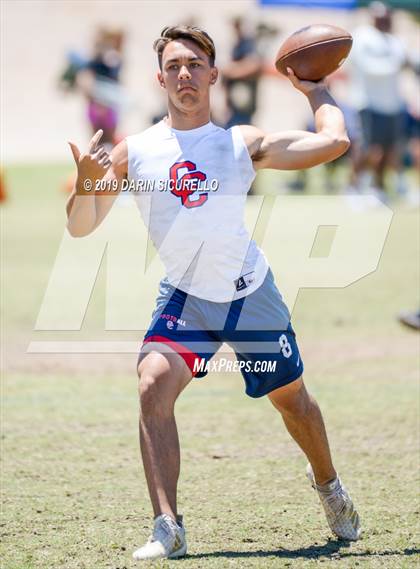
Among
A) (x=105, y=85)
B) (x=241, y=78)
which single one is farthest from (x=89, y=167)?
(x=105, y=85)

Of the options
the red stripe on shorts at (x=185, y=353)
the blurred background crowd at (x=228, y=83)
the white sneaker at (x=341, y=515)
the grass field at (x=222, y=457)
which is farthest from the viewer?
the blurred background crowd at (x=228, y=83)

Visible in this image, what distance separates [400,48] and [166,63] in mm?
12686

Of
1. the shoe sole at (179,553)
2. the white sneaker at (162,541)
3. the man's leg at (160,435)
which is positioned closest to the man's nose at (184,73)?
the man's leg at (160,435)

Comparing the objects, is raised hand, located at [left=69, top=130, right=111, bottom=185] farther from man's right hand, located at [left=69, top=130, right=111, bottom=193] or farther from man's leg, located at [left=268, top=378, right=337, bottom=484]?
man's leg, located at [left=268, top=378, right=337, bottom=484]

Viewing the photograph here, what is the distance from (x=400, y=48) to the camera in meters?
17.2

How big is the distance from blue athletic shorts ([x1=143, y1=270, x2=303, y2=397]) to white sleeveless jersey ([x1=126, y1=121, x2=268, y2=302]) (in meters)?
0.06

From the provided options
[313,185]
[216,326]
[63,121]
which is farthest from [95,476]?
[63,121]

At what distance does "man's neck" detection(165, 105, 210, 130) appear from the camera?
5.08 metres

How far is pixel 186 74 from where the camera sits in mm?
5008

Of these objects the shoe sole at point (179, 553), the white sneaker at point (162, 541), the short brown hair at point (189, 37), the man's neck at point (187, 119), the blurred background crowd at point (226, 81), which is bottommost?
the blurred background crowd at point (226, 81)

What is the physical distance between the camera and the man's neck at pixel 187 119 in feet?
16.7

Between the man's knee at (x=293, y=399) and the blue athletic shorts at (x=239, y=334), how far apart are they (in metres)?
0.05

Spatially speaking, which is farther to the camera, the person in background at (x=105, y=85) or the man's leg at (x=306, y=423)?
the person in background at (x=105, y=85)

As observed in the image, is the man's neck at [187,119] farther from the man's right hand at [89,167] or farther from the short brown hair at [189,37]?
the man's right hand at [89,167]
